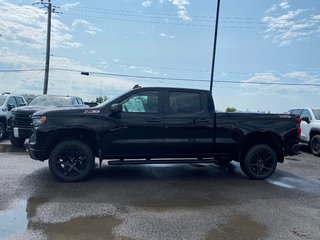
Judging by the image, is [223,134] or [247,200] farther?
[223,134]

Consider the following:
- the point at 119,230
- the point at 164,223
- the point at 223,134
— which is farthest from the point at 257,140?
the point at 119,230

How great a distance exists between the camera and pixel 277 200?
665cm

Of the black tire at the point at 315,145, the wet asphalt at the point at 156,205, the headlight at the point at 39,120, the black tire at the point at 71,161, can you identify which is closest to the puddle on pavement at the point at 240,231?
the wet asphalt at the point at 156,205

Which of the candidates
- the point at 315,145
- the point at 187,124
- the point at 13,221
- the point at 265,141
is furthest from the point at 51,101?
the point at 315,145

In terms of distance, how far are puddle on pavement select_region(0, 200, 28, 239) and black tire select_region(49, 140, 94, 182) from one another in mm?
1573

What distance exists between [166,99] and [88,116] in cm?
175

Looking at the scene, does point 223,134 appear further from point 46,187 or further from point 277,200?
point 46,187

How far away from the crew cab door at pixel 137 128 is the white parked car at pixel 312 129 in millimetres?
8073

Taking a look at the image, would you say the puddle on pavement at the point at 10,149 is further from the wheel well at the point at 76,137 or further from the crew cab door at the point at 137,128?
the crew cab door at the point at 137,128

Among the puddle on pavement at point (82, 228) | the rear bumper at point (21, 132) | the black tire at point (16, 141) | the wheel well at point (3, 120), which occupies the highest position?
the wheel well at point (3, 120)

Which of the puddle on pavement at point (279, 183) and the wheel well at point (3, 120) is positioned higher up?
the wheel well at point (3, 120)

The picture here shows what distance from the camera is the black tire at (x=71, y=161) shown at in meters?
7.41

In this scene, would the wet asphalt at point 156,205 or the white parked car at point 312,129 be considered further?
the white parked car at point 312,129

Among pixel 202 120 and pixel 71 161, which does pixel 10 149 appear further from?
pixel 202 120
